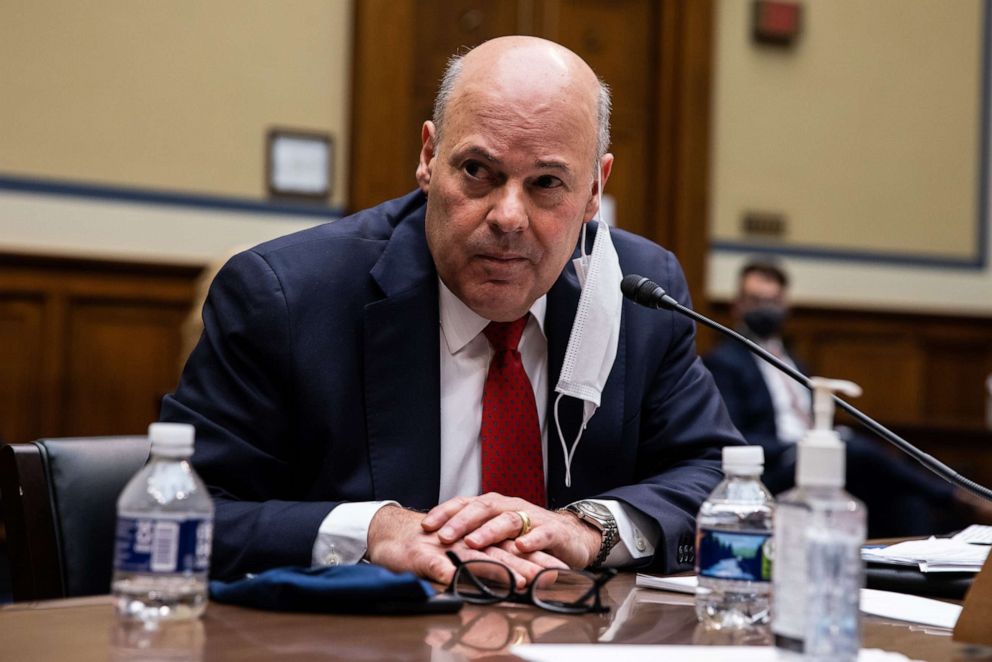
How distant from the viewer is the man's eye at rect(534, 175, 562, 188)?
5.79 feet

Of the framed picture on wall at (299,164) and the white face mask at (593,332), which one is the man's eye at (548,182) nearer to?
the white face mask at (593,332)

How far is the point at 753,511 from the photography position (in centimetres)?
121

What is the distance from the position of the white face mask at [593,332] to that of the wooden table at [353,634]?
59cm

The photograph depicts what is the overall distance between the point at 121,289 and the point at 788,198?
329 centimetres

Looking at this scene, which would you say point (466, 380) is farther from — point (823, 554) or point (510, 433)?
point (823, 554)

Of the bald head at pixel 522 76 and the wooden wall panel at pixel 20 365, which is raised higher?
the bald head at pixel 522 76

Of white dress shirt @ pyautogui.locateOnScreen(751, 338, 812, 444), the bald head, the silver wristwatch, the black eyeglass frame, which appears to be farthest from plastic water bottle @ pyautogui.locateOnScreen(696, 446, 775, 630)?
white dress shirt @ pyautogui.locateOnScreen(751, 338, 812, 444)

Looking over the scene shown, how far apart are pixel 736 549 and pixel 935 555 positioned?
1.74ft

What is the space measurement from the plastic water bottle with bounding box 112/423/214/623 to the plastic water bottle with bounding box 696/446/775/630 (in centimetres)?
46

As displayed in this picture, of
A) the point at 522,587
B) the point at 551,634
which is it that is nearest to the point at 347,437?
the point at 522,587

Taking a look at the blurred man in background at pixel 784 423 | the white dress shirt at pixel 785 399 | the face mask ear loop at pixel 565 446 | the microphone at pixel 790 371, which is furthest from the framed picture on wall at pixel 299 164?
the microphone at pixel 790 371

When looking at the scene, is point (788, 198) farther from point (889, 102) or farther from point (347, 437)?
point (347, 437)

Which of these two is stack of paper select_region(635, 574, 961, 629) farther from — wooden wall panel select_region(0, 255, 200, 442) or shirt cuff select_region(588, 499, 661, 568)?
wooden wall panel select_region(0, 255, 200, 442)

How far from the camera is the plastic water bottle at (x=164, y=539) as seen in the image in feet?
3.48
